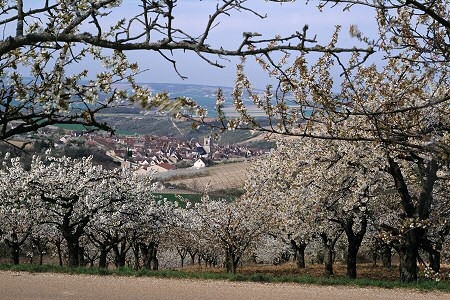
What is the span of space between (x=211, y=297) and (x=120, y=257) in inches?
521

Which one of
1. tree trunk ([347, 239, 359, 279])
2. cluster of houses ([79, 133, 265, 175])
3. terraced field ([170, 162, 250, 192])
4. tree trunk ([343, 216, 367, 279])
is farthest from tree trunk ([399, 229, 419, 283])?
cluster of houses ([79, 133, 265, 175])

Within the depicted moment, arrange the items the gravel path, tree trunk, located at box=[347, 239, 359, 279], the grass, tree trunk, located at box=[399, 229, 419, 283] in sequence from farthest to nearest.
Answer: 1. tree trunk, located at box=[347, 239, 359, 279]
2. tree trunk, located at box=[399, 229, 419, 283]
3. the grass
4. the gravel path

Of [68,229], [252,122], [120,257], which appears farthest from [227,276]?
[120,257]

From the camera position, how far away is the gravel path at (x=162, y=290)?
37.2ft

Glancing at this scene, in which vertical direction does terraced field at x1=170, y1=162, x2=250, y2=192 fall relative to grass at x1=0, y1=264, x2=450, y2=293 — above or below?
above

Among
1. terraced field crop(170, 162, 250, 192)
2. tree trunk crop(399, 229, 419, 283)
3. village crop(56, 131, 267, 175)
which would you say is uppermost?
village crop(56, 131, 267, 175)

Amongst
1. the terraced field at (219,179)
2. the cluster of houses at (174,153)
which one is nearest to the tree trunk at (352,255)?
the terraced field at (219,179)

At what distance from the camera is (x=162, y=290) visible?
39.4ft

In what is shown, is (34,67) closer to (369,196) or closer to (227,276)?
(227,276)

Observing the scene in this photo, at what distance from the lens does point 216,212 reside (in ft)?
77.4

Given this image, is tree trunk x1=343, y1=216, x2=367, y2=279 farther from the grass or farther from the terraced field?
the terraced field

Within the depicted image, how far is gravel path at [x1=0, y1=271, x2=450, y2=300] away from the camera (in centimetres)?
1135

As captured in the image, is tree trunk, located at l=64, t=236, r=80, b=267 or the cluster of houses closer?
tree trunk, located at l=64, t=236, r=80, b=267

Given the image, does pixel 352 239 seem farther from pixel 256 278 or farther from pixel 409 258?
pixel 256 278
